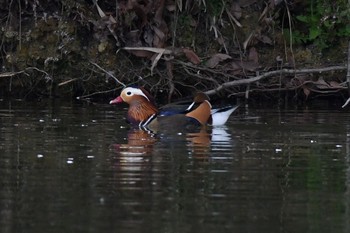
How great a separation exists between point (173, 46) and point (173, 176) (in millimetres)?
6482

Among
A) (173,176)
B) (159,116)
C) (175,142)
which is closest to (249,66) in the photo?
(159,116)

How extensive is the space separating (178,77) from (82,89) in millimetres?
1380

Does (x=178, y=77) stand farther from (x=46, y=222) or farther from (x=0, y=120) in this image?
(x=46, y=222)

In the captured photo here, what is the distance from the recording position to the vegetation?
15633 millimetres

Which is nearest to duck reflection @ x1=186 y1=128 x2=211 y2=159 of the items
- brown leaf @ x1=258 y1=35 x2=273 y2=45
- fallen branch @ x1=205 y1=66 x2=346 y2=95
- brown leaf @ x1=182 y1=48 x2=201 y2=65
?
fallen branch @ x1=205 y1=66 x2=346 y2=95

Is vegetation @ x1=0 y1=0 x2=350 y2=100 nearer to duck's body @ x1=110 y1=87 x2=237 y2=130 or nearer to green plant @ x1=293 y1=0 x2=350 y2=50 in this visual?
green plant @ x1=293 y1=0 x2=350 y2=50

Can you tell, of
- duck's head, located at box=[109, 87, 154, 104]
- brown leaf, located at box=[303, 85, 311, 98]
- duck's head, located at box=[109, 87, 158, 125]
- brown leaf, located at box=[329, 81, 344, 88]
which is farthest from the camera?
brown leaf, located at box=[303, 85, 311, 98]

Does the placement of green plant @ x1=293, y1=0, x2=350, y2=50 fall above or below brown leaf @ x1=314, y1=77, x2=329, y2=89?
above

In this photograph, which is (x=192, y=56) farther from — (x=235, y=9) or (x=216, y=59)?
(x=235, y=9)

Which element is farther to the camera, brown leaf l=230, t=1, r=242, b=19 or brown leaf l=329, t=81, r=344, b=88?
brown leaf l=230, t=1, r=242, b=19

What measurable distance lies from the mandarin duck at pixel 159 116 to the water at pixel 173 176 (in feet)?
0.90

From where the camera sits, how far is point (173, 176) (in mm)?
9281

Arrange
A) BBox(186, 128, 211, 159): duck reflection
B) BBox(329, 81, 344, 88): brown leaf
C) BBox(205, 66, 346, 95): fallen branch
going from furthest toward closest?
BBox(329, 81, 344, 88): brown leaf
BBox(205, 66, 346, 95): fallen branch
BBox(186, 128, 211, 159): duck reflection

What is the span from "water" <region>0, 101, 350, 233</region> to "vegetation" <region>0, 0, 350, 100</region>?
205 centimetres
